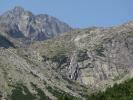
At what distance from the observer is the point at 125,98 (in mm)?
192750

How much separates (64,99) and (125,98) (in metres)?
35.9

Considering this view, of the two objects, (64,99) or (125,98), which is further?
(125,98)

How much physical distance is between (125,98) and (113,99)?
7.38 meters

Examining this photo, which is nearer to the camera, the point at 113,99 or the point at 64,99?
the point at 64,99

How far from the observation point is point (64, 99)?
551 feet

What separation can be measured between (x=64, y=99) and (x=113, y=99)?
37467mm

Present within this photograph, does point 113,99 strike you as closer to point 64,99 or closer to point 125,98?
point 125,98

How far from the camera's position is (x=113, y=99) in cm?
19850

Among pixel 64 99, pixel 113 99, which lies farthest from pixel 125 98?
pixel 64 99
